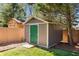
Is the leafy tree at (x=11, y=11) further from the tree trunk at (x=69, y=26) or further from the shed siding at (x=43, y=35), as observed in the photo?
the tree trunk at (x=69, y=26)

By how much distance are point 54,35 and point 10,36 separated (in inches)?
42.3

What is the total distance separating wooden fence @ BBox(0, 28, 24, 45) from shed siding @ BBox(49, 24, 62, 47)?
0.69m

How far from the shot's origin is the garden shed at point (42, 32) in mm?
3888

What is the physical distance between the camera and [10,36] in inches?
148

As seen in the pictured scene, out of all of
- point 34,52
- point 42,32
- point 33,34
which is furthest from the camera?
point 33,34

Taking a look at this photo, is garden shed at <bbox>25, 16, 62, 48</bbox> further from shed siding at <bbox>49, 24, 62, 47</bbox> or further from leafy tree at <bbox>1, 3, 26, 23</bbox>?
leafy tree at <bbox>1, 3, 26, 23</bbox>

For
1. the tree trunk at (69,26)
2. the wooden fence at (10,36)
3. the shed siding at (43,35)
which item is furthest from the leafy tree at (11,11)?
the tree trunk at (69,26)

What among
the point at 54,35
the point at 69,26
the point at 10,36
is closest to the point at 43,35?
the point at 54,35

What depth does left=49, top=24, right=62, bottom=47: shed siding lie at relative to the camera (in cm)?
390

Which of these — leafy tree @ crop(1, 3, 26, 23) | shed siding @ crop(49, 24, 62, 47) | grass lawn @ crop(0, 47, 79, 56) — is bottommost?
A: grass lawn @ crop(0, 47, 79, 56)

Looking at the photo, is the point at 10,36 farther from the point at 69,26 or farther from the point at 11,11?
the point at 69,26

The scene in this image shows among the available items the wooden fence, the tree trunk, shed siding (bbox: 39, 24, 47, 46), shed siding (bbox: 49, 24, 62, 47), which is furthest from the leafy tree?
the tree trunk

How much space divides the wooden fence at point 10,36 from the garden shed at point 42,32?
0.33 m

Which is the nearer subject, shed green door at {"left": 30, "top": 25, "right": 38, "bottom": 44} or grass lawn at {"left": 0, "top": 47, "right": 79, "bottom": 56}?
grass lawn at {"left": 0, "top": 47, "right": 79, "bottom": 56}
